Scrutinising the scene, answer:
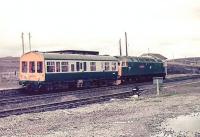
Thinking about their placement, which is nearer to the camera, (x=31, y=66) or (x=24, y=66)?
(x=31, y=66)

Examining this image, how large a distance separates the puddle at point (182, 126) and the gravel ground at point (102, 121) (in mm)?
294

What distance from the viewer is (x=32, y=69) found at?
1161 inches

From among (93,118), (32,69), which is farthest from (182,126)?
(32,69)

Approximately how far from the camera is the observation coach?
93.9ft

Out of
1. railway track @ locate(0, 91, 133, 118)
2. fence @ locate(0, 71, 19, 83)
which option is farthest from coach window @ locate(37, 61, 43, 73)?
fence @ locate(0, 71, 19, 83)

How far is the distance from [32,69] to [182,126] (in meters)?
18.1

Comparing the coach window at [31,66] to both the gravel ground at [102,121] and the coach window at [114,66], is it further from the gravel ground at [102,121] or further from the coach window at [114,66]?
the gravel ground at [102,121]

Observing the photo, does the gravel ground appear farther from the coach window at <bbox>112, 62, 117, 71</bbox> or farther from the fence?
the fence

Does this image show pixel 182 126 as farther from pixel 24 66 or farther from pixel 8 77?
pixel 8 77

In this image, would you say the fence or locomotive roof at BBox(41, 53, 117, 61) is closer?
locomotive roof at BBox(41, 53, 117, 61)

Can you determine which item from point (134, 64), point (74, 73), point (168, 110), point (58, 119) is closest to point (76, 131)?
point (58, 119)

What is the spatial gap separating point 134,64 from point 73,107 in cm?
2056

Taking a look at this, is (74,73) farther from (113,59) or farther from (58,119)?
(58,119)

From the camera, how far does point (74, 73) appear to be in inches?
1225
